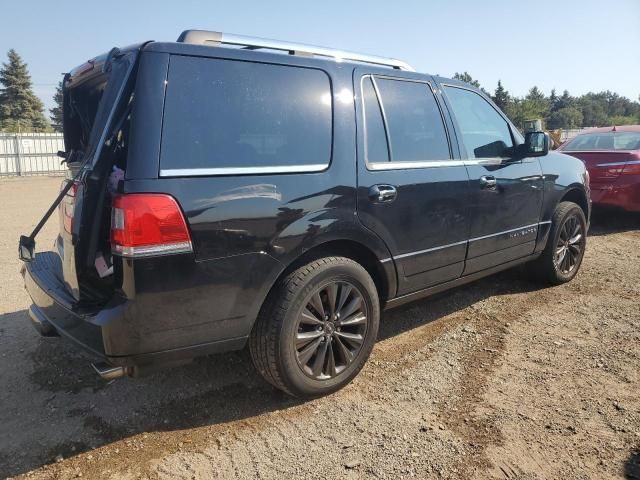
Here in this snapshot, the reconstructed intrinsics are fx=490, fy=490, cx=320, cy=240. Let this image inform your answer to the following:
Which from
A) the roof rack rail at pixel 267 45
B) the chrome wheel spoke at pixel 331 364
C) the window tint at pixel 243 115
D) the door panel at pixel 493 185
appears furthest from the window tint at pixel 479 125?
the chrome wheel spoke at pixel 331 364

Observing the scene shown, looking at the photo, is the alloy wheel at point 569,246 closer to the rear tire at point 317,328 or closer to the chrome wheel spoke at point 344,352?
the rear tire at point 317,328

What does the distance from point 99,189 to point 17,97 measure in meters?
58.9

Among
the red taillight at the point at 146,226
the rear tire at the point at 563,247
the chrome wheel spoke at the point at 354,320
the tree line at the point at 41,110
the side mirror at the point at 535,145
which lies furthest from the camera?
the tree line at the point at 41,110

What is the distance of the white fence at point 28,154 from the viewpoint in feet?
68.9

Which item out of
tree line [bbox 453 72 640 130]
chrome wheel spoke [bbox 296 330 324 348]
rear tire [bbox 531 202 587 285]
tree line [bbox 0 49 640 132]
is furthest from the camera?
tree line [bbox 453 72 640 130]

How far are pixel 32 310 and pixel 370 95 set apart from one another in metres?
2.56

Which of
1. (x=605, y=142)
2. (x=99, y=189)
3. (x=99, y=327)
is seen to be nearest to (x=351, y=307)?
(x=99, y=327)

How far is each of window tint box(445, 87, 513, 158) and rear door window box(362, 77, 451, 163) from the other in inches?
11.2

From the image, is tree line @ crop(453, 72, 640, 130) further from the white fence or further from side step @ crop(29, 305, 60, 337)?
side step @ crop(29, 305, 60, 337)

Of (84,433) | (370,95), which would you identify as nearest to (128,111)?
(370,95)

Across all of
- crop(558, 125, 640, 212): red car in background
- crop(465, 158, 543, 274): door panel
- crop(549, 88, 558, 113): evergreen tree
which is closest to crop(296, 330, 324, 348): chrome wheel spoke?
crop(465, 158, 543, 274): door panel

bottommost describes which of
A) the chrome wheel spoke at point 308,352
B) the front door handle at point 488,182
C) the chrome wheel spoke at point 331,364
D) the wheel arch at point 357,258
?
the chrome wheel spoke at point 331,364

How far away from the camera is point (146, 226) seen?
225 cm

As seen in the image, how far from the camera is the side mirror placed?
425 centimetres
